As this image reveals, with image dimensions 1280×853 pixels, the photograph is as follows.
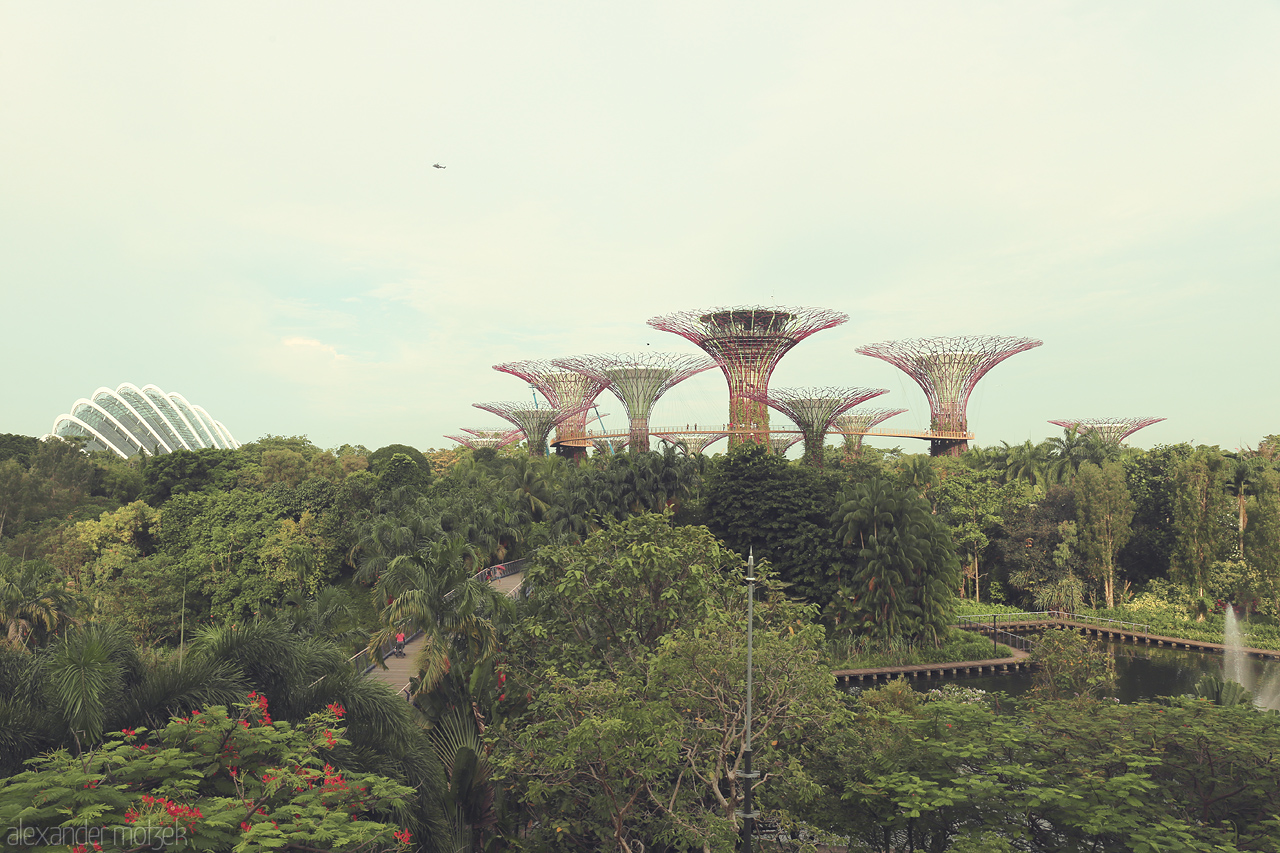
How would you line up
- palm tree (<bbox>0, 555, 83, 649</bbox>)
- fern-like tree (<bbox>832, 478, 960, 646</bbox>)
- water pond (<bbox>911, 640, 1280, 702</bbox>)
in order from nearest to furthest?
palm tree (<bbox>0, 555, 83, 649</bbox>) < water pond (<bbox>911, 640, 1280, 702</bbox>) < fern-like tree (<bbox>832, 478, 960, 646</bbox>)

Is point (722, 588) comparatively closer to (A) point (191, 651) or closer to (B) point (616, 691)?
(B) point (616, 691)

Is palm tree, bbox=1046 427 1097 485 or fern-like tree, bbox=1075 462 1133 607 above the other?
palm tree, bbox=1046 427 1097 485

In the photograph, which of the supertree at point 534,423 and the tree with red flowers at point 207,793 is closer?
the tree with red flowers at point 207,793

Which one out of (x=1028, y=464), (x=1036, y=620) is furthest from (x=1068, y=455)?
(x=1036, y=620)

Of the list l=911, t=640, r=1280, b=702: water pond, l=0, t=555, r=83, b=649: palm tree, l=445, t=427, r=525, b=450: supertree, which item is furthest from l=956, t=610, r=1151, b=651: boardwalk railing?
l=445, t=427, r=525, b=450: supertree

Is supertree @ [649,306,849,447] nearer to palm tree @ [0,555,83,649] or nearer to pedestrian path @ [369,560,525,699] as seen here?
pedestrian path @ [369,560,525,699]

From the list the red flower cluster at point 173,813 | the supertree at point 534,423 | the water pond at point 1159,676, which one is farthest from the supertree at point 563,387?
the red flower cluster at point 173,813

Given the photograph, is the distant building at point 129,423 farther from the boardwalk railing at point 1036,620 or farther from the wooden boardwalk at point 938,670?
the boardwalk railing at point 1036,620
